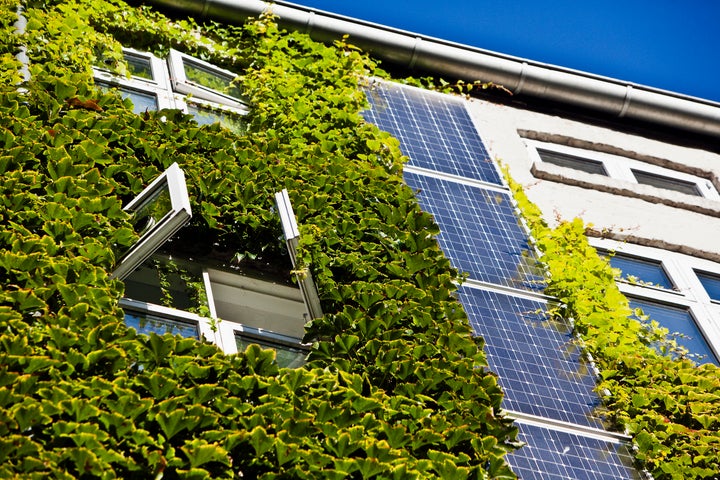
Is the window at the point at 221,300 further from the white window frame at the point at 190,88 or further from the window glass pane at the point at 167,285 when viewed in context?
the white window frame at the point at 190,88

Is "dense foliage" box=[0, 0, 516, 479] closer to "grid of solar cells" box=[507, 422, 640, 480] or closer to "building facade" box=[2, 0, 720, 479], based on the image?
"building facade" box=[2, 0, 720, 479]

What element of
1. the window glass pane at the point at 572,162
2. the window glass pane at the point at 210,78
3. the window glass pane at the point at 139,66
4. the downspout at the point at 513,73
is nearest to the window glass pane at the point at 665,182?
the window glass pane at the point at 572,162

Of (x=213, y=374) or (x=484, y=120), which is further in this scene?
(x=484, y=120)

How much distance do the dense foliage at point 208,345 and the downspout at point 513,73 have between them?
1.83m

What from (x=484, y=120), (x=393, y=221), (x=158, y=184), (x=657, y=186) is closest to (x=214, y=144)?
(x=158, y=184)

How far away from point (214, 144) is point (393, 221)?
1.35 metres

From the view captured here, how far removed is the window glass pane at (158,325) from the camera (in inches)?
219

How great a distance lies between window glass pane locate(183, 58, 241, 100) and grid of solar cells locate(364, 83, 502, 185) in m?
1.23

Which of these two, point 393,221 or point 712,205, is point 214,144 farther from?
point 712,205

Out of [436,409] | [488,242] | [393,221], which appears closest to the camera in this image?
[436,409]

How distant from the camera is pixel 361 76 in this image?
370 inches

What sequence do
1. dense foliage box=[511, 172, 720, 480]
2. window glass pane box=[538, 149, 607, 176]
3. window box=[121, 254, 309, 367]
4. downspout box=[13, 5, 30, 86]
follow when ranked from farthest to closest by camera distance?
window glass pane box=[538, 149, 607, 176], downspout box=[13, 5, 30, 86], dense foliage box=[511, 172, 720, 480], window box=[121, 254, 309, 367]

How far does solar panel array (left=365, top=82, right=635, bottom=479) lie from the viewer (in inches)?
234

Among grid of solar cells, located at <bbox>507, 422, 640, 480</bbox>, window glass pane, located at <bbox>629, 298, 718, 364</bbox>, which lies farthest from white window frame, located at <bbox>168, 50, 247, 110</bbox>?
grid of solar cells, located at <bbox>507, 422, 640, 480</bbox>
